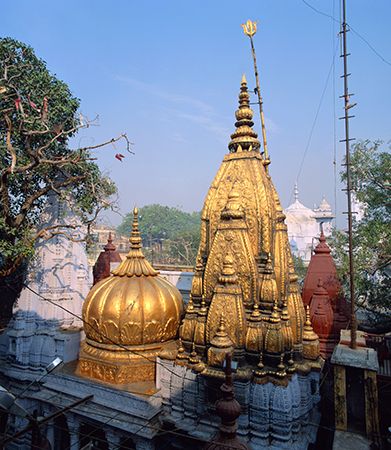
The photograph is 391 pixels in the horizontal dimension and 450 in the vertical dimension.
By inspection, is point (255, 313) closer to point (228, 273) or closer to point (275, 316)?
point (275, 316)

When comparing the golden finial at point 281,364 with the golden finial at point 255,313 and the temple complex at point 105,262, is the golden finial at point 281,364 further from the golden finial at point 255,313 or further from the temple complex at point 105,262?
the temple complex at point 105,262

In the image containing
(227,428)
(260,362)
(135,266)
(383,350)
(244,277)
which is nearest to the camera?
(227,428)

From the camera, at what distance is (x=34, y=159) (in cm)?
1146

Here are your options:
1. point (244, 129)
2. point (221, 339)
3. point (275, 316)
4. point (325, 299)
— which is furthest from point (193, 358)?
point (244, 129)

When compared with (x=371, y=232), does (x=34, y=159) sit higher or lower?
higher

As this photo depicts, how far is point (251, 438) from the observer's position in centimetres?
881

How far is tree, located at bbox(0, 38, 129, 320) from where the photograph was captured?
1216cm

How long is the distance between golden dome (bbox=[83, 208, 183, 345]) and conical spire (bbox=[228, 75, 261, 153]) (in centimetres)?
552

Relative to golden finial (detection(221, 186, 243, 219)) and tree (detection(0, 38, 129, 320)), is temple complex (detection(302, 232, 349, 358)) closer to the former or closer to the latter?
golden finial (detection(221, 186, 243, 219))

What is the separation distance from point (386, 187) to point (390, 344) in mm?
6777

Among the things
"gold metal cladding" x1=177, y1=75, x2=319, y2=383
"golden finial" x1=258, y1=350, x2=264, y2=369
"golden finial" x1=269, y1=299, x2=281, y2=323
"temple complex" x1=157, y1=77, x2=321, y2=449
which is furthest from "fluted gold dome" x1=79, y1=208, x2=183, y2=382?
"golden finial" x1=269, y1=299, x2=281, y2=323

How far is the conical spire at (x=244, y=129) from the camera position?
39.3ft

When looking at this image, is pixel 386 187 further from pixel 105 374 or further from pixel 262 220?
pixel 105 374

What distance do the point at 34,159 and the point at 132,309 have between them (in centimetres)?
593
